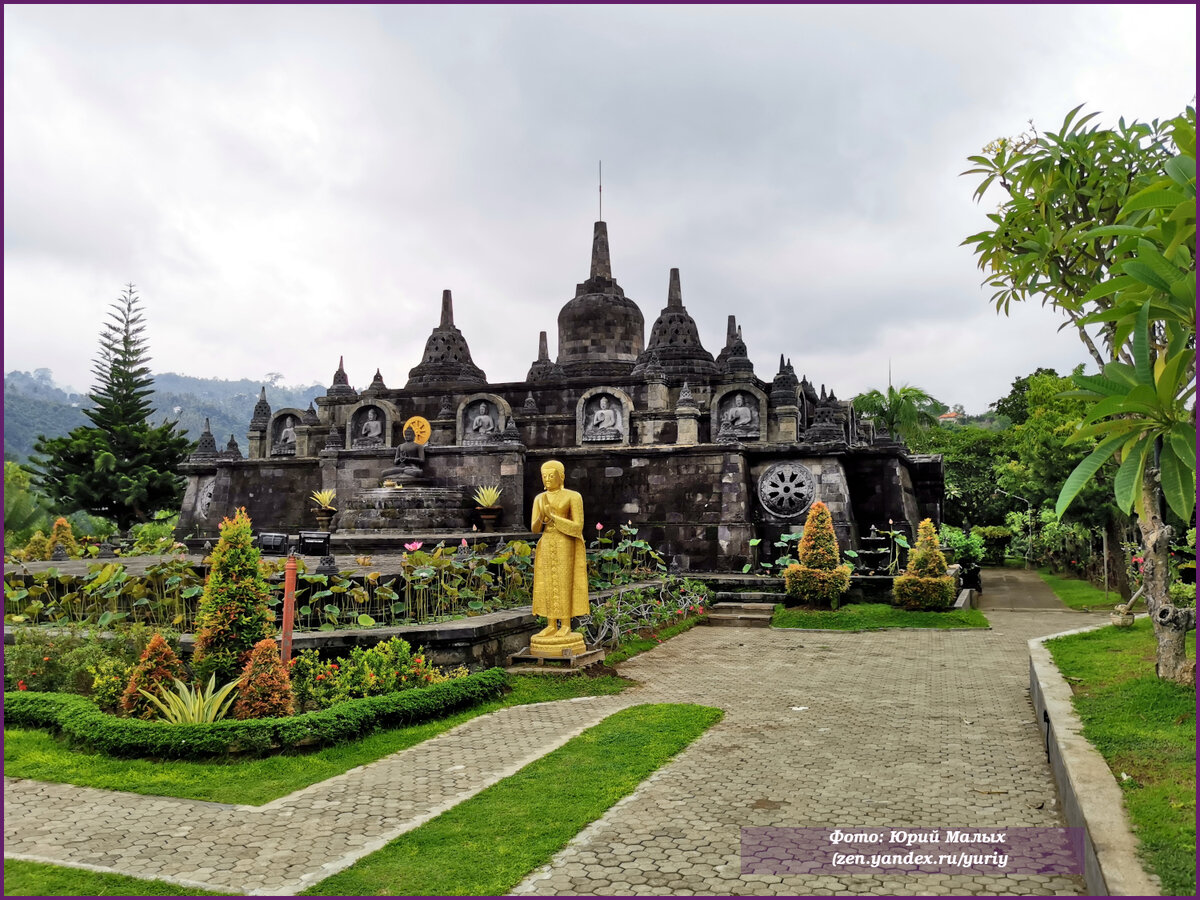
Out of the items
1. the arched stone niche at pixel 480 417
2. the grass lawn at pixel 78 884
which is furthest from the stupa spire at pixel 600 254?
the grass lawn at pixel 78 884

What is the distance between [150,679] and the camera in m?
6.89

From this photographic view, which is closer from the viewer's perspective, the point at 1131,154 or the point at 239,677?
the point at 239,677

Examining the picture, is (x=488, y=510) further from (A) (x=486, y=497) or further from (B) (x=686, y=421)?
(B) (x=686, y=421)

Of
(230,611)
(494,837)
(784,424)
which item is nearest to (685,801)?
(494,837)

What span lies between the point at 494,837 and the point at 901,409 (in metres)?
31.6

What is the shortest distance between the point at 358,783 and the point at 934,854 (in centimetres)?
375

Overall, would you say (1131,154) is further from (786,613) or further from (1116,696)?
(786,613)

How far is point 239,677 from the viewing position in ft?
22.9

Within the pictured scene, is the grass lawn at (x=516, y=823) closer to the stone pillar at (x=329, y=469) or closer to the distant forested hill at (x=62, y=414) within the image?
the stone pillar at (x=329, y=469)

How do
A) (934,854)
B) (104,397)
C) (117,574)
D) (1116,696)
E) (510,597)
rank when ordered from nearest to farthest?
(934,854), (1116,696), (117,574), (510,597), (104,397)

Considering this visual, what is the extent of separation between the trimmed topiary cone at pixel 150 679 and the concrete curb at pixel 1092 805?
260 inches

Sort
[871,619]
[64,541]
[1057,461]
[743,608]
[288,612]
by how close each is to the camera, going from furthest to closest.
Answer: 1. [1057,461]
2. [64,541]
3. [743,608]
4. [871,619]
5. [288,612]

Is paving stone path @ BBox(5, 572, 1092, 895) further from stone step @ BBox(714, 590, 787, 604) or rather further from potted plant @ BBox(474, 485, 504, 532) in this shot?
potted plant @ BBox(474, 485, 504, 532)

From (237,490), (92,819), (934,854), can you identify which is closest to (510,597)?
(92,819)
